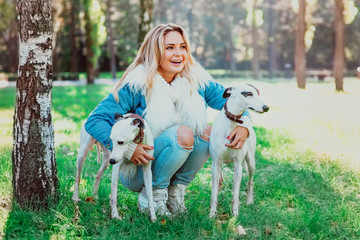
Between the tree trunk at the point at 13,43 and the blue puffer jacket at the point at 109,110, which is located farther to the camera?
the tree trunk at the point at 13,43

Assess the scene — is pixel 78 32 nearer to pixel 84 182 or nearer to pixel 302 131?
pixel 302 131

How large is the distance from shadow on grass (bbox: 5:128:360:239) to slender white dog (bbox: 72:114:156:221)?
15 cm

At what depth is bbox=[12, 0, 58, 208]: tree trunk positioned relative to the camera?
354 cm

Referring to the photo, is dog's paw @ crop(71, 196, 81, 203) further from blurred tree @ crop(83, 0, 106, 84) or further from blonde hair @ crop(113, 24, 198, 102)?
blurred tree @ crop(83, 0, 106, 84)

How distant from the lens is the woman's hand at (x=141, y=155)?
3.32 meters

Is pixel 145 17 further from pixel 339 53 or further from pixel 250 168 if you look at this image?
pixel 339 53

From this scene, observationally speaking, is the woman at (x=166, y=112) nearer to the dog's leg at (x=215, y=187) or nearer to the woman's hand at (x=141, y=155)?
the woman's hand at (x=141, y=155)

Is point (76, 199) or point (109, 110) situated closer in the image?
point (109, 110)

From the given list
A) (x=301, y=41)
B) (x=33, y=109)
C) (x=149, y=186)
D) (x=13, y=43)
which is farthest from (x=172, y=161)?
(x=13, y=43)

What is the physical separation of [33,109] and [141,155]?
1.02 metres

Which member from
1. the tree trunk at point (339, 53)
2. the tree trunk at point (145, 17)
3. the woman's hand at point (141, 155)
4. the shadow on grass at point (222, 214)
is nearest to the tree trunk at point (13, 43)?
the tree trunk at point (339, 53)

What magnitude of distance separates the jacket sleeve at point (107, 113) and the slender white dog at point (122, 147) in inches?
7.0

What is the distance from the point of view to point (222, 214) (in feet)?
12.5

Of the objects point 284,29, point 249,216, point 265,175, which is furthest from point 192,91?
point 284,29
